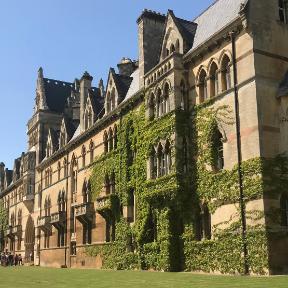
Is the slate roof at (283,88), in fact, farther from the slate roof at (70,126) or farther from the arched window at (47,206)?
the arched window at (47,206)

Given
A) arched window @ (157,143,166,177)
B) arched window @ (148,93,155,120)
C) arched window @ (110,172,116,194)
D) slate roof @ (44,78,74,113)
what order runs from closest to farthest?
arched window @ (157,143,166,177)
arched window @ (148,93,155,120)
arched window @ (110,172,116,194)
slate roof @ (44,78,74,113)

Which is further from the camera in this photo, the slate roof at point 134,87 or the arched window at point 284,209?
the slate roof at point 134,87

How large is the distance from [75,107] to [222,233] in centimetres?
3502

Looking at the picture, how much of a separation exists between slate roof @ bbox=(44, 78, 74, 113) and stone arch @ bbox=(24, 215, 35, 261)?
49.6 feet

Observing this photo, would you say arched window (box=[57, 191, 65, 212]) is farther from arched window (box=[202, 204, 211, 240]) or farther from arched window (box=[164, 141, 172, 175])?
arched window (box=[202, 204, 211, 240])

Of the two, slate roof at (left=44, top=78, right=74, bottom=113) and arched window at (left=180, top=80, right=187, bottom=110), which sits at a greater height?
slate roof at (left=44, top=78, right=74, bottom=113)

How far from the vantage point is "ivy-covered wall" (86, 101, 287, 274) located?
74.5 feet

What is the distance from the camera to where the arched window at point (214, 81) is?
86.8 ft

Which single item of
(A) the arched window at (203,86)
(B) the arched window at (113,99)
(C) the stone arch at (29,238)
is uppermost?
(B) the arched window at (113,99)

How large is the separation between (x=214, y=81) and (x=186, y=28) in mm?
6046

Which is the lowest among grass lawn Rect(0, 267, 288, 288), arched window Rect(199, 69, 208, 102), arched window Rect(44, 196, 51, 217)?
grass lawn Rect(0, 267, 288, 288)

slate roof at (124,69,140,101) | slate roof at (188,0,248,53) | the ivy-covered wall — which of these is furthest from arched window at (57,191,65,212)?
slate roof at (188,0,248,53)

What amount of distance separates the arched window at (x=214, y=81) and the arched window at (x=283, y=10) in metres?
4.40

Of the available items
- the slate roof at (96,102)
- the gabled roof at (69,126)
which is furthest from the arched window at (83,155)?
the gabled roof at (69,126)
